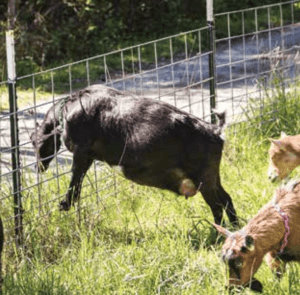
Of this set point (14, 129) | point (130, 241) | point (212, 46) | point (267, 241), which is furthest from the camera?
point (212, 46)

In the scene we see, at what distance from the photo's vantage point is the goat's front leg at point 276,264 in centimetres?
395

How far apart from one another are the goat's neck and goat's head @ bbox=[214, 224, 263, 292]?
0.08m

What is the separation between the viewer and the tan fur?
12.0ft

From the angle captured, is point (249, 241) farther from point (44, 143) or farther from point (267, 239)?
point (44, 143)

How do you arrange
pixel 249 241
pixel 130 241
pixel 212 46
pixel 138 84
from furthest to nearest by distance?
pixel 138 84
pixel 212 46
pixel 130 241
pixel 249 241

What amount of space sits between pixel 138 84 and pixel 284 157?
640 cm

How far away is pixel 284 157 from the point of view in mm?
5297

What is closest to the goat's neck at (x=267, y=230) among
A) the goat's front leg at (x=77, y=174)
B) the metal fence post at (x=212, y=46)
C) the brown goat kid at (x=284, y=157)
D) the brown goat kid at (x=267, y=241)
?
the brown goat kid at (x=267, y=241)

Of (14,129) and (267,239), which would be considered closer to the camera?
(267,239)

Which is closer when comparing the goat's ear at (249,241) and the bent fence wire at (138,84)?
the goat's ear at (249,241)

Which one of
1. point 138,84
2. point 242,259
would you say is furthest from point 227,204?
point 138,84

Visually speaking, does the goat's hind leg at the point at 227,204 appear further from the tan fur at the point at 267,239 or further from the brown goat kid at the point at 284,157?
the tan fur at the point at 267,239

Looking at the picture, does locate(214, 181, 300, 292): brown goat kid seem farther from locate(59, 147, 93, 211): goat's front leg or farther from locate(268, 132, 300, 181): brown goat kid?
locate(59, 147, 93, 211): goat's front leg

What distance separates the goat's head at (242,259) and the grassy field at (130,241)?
88mm
